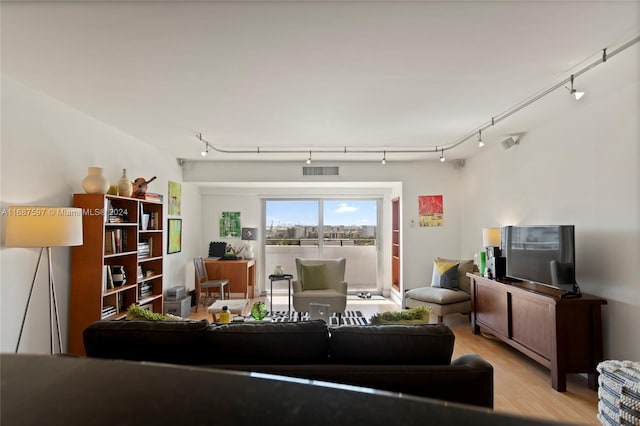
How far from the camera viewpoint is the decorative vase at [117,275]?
375cm

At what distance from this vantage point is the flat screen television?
10.1 ft

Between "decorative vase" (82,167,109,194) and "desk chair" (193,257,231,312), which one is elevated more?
"decorative vase" (82,167,109,194)

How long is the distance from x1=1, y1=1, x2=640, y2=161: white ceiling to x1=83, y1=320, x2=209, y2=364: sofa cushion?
1742 mm

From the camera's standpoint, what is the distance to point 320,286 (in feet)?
17.0

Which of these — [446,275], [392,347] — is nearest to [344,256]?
[446,275]

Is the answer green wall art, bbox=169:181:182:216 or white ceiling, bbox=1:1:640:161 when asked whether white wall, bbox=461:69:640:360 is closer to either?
white ceiling, bbox=1:1:640:161

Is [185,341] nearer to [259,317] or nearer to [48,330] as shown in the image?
[259,317]

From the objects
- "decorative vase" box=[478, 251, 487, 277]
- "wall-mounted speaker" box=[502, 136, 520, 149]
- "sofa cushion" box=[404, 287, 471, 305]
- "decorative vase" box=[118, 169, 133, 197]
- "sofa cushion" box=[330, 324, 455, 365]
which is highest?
"wall-mounted speaker" box=[502, 136, 520, 149]

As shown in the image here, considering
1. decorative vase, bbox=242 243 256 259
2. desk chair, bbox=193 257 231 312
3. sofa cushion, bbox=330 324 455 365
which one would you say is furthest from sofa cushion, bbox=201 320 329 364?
decorative vase, bbox=242 243 256 259

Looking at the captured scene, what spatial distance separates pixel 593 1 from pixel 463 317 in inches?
179

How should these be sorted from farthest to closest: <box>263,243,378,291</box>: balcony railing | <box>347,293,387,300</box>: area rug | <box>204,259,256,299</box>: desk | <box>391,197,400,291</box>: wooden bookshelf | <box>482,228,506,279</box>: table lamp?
<box>263,243,378,291</box>: balcony railing, <box>347,293,387,300</box>: area rug, <box>391,197,400,291</box>: wooden bookshelf, <box>204,259,256,299</box>: desk, <box>482,228,506,279</box>: table lamp

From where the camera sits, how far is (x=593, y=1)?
1783 millimetres

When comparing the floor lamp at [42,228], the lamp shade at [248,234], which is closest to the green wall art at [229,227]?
the lamp shade at [248,234]

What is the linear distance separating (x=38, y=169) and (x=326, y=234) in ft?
16.3
